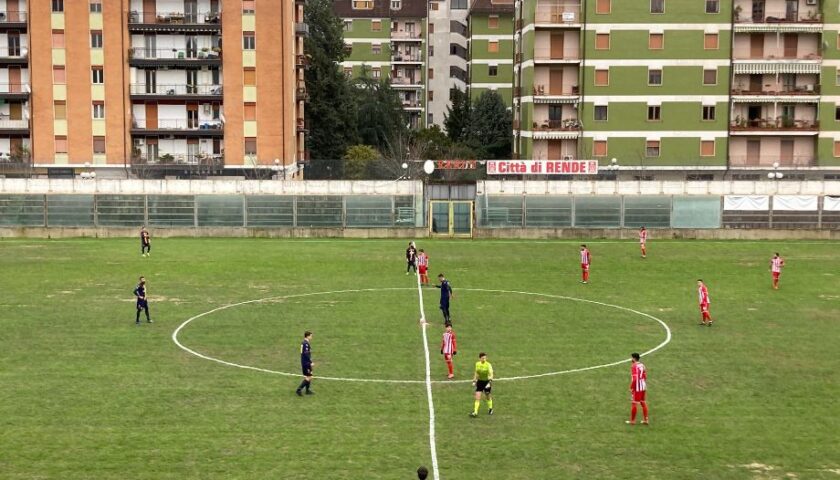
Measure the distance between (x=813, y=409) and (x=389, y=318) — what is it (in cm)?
1858

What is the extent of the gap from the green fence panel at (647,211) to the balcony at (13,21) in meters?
53.6

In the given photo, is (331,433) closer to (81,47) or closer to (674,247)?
(674,247)

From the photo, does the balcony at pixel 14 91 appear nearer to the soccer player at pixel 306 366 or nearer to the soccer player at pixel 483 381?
the soccer player at pixel 306 366

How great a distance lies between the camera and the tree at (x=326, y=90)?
379ft

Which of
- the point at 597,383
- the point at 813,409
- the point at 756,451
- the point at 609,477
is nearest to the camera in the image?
the point at 609,477

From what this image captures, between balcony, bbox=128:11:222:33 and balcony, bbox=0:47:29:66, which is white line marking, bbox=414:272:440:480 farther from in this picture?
balcony, bbox=0:47:29:66

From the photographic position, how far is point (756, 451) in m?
24.7

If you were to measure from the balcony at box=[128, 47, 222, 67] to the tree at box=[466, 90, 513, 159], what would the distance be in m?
34.7

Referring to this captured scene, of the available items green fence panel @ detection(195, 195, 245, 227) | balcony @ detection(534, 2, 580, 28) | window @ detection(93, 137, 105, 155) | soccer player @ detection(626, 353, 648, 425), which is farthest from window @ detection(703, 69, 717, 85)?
soccer player @ detection(626, 353, 648, 425)

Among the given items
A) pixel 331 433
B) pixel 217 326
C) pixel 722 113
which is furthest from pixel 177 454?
pixel 722 113

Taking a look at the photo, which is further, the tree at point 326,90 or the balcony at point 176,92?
the tree at point 326,90

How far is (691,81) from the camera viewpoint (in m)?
86.4

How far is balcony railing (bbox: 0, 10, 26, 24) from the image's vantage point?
283 ft

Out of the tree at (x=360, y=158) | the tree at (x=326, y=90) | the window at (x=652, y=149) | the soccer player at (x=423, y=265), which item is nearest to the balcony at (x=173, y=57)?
the tree at (x=360, y=158)
